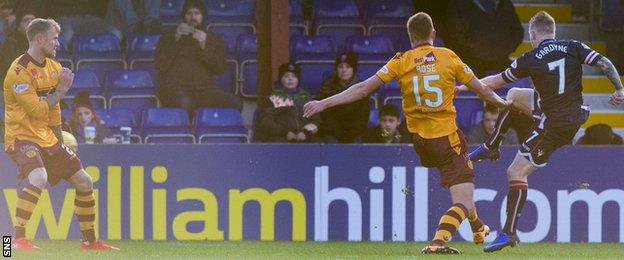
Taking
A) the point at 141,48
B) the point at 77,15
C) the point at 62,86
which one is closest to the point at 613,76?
the point at 62,86

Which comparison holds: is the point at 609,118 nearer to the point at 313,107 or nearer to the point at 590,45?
the point at 590,45

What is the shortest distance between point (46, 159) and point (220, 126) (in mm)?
4484

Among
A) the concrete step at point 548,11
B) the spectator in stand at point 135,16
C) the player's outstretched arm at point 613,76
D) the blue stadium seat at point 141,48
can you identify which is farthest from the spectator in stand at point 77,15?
the player's outstretched arm at point 613,76

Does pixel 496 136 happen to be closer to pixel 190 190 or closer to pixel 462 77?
pixel 462 77

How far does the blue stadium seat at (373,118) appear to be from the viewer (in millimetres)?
16734

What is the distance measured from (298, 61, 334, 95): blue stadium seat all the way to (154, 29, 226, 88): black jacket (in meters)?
1.03

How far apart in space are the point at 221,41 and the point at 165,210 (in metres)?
3.25

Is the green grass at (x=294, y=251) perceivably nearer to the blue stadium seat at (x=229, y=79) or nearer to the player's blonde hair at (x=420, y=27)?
the player's blonde hair at (x=420, y=27)

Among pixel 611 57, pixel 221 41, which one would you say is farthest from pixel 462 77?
pixel 611 57

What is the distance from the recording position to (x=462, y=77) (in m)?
12.0

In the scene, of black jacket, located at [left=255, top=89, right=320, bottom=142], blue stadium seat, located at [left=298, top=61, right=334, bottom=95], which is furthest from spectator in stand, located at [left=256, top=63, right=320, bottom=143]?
blue stadium seat, located at [left=298, top=61, right=334, bottom=95]

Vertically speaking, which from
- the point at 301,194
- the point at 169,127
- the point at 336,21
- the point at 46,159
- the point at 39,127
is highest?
the point at 336,21

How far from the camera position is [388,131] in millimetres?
15766

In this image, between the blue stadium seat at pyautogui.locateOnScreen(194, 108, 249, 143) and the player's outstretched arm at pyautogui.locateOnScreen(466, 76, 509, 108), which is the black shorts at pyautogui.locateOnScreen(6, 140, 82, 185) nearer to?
the player's outstretched arm at pyautogui.locateOnScreen(466, 76, 509, 108)
